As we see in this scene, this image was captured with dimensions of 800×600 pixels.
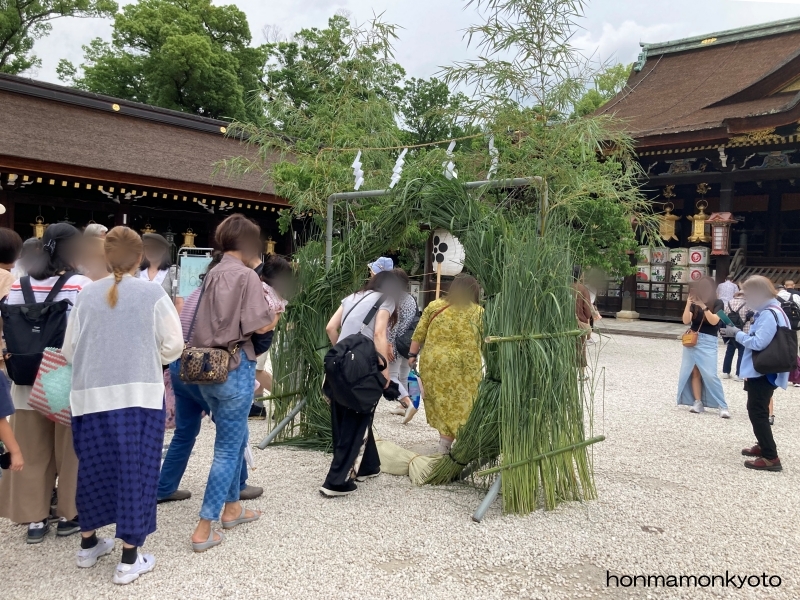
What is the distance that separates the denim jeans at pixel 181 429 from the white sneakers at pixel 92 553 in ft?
1.61

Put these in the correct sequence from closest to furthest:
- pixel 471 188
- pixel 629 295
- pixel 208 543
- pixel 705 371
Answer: pixel 208 543, pixel 471 188, pixel 705 371, pixel 629 295

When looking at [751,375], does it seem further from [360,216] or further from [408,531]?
[360,216]

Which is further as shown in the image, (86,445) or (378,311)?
(378,311)

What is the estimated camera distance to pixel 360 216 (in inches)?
277

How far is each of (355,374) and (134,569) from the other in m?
1.37

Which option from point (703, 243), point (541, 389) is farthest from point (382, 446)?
point (703, 243)

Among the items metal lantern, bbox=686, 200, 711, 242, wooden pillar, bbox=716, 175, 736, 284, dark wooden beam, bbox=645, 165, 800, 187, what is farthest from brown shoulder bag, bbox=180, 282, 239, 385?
metal lantern, bbox=686, 200, 711, 242

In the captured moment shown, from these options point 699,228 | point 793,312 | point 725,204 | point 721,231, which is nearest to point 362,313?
point 793,312

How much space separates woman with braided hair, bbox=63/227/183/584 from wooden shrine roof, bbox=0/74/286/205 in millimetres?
7482

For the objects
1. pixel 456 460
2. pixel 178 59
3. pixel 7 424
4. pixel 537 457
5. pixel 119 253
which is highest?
pixel 178 59

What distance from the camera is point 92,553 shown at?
2.52 m

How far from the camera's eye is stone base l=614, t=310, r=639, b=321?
15.1 m

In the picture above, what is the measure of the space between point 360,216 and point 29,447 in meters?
4.81

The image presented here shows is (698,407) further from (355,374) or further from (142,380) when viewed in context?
(142,380)
